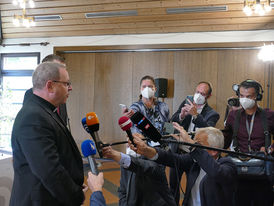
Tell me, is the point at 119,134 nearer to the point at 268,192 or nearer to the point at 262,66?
the point at 262,66

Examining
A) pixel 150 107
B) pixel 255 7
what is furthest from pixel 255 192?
pixel 255 7

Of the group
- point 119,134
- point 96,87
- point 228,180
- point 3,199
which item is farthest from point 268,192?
point 96,87

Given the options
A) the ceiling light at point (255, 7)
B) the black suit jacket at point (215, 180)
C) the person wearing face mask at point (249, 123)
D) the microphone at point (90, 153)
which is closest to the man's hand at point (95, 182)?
the microphone at point (90, 153)

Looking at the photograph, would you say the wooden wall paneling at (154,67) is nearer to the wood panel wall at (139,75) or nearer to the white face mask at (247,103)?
the wood panel wall at (139,75)

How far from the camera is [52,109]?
156cm

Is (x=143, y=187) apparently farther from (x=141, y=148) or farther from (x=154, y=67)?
(x=154, y=67)

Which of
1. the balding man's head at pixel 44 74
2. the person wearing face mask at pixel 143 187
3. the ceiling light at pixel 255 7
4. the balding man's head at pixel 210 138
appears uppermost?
the ceiling light at pixel 255 7

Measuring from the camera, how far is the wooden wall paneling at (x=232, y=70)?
6129mm

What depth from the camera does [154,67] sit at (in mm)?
6789

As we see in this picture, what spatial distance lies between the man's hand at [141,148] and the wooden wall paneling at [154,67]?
4748 mm

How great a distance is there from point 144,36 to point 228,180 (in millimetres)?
5246

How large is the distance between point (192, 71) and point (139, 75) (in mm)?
1204

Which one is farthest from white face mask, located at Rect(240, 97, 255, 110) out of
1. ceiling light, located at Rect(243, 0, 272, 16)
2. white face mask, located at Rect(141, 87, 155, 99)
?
ceiling light, located at Rect(243, 0, 272, 16)

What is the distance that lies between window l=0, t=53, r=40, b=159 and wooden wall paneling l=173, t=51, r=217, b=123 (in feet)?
11.4
